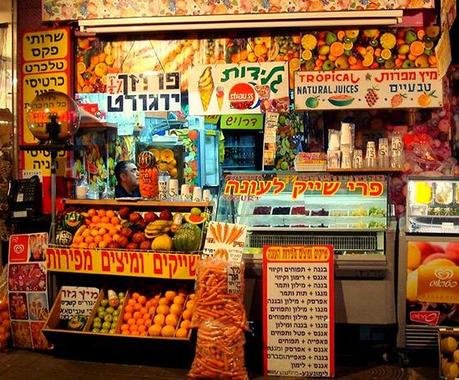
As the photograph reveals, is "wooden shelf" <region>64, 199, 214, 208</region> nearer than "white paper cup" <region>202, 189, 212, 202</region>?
Yes

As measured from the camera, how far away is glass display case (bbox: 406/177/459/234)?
19.7 ft

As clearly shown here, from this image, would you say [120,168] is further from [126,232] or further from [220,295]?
[220,295]

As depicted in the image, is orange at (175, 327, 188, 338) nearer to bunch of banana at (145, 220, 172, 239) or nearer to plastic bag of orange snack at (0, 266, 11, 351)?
bunch of banana at (145, 220, 172, 239)

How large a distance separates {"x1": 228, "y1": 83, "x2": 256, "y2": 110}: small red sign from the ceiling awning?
0.74 meters

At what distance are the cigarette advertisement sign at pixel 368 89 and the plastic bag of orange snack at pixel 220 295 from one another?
2.63 meters

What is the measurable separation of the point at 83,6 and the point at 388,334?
17.9 feet

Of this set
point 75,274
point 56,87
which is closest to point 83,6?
point 56,87

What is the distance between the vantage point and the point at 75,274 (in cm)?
705

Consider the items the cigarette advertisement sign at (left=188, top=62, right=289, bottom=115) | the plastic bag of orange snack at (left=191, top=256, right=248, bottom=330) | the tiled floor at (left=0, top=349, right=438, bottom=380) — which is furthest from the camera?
the cigarette advertisement sign at (left=188, top=62, right=289, bottom=115)

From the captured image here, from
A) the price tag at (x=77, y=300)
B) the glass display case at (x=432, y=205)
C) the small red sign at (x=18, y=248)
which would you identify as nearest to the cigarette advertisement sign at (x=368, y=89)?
the glass display case at (x=432, y=205)

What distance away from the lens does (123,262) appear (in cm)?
642

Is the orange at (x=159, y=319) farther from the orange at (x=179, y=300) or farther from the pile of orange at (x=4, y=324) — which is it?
the pile of orange at (x=4, y=324)

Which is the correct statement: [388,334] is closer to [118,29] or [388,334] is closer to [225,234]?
[225,234]

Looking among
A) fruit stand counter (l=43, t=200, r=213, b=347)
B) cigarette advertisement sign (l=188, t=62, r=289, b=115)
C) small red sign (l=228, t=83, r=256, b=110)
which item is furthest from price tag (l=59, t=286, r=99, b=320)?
small red sign (l=228, t=83, r=256, b=110)
